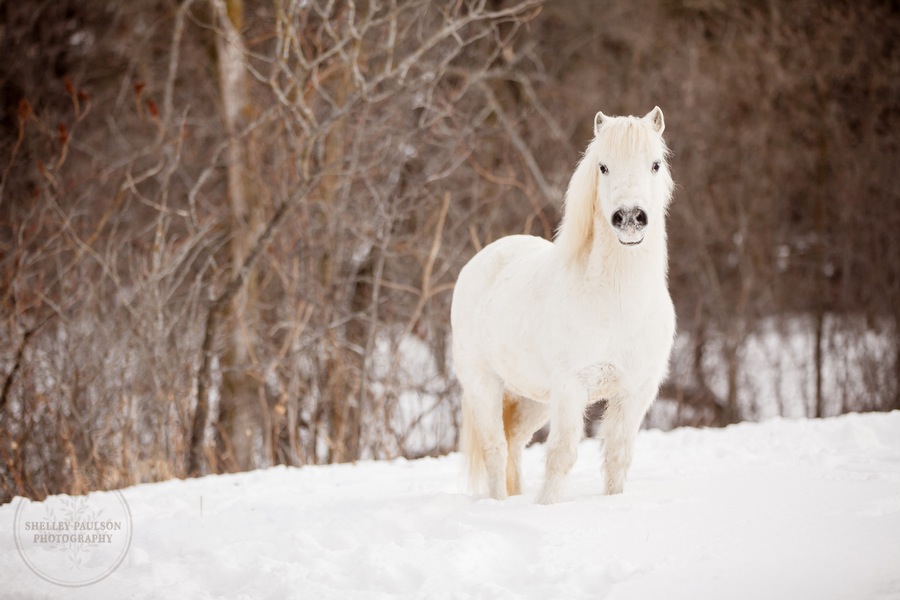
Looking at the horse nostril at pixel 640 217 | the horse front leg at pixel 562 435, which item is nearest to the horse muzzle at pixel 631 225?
the horse nostril at pixel 640 217

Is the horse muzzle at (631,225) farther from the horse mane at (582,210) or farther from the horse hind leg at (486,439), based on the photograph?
the horse hind leg at (486,439)

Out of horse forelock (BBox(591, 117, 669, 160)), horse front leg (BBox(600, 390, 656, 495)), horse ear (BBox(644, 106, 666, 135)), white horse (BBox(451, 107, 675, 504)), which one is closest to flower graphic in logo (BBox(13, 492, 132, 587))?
white horse (BBox(451, 107, 675, 504))

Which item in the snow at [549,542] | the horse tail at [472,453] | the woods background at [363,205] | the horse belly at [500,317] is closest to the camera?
the snow at [549,542]

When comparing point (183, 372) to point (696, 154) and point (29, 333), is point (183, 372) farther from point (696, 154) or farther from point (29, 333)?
point (696, 154)

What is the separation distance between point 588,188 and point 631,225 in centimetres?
51

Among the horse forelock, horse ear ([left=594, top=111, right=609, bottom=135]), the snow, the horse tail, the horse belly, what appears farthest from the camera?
the horse tail

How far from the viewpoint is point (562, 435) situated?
3779mm

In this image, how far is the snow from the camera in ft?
9.21

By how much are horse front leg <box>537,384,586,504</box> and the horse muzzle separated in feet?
2.49

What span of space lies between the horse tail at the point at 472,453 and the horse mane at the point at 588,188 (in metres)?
1.23

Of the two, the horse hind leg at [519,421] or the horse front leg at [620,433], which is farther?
the horse hind leg at [519,421]

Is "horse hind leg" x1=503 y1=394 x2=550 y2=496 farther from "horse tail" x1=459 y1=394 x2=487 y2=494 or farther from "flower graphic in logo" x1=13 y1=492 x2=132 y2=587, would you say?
"flower graphic in logo" x1=13 y1=492 x2=132 y2=587

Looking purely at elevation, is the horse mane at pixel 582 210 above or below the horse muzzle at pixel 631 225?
above

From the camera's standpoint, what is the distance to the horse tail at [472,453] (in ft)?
15.2
